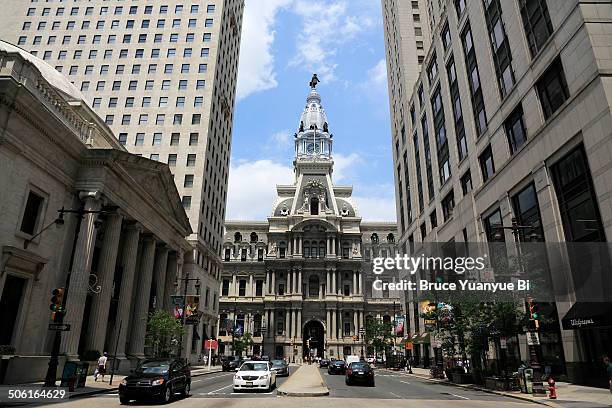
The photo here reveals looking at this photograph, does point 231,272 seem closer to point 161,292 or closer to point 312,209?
point 312,209

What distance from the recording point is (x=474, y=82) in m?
40.4

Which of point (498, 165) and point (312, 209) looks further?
point (312, 209)

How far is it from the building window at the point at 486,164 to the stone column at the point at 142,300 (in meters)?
32.8

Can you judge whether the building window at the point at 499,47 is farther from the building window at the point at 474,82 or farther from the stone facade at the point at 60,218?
the stone facade at the point at 60,218

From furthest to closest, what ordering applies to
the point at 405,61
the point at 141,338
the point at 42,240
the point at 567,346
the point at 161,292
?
the point at 405,61
the point at 161,292
the point at 141,338
the point at 42,240
the point at 567,346

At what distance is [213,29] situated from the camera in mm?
67688

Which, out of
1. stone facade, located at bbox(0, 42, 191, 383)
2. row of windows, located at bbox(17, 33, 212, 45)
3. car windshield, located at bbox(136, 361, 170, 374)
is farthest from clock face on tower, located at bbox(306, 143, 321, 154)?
car windshield, located at bbox(136, 361, 170, 374)

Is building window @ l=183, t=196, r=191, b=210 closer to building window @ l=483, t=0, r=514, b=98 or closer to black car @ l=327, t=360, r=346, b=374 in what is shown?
black car @ l=327, t=360, r=346, b=374

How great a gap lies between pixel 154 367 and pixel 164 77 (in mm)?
55031

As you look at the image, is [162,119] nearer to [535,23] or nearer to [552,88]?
[535,23]

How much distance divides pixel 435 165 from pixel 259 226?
188 feet

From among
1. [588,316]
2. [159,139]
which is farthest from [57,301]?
[159,139]

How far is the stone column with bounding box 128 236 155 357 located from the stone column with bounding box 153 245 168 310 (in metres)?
3.08

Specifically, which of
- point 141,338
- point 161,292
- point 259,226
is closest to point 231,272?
point 259,226
